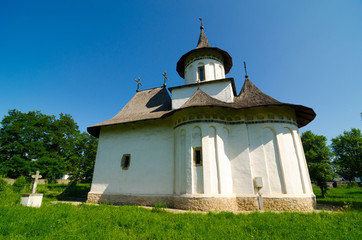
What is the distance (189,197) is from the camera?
8.22 meters

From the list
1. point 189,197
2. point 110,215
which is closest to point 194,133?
point 189,197

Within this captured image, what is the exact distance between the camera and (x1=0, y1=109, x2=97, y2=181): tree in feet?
83.3

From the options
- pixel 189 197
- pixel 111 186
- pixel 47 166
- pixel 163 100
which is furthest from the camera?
pixel 47 166

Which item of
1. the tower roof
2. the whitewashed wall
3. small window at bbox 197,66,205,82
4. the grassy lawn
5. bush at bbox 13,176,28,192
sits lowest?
the grassy lawn

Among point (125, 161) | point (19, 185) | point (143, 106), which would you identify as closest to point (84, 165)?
point (19, 185)

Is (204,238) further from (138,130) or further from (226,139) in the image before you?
(138,130)

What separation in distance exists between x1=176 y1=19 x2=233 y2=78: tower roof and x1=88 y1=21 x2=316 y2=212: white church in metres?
3.36

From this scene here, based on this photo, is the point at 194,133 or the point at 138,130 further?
the point at 138,130

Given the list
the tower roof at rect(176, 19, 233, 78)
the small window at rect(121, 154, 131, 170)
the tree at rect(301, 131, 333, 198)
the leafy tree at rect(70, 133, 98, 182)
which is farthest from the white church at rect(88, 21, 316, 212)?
the leafy tree at rect(70, 133, 98, 182)

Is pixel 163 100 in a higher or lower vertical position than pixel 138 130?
higher

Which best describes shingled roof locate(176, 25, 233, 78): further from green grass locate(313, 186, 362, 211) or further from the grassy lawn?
the grassy lawn

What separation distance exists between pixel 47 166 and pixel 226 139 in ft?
94.2

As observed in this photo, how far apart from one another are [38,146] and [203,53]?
1154 inches

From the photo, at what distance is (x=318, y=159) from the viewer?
16.1 metres
